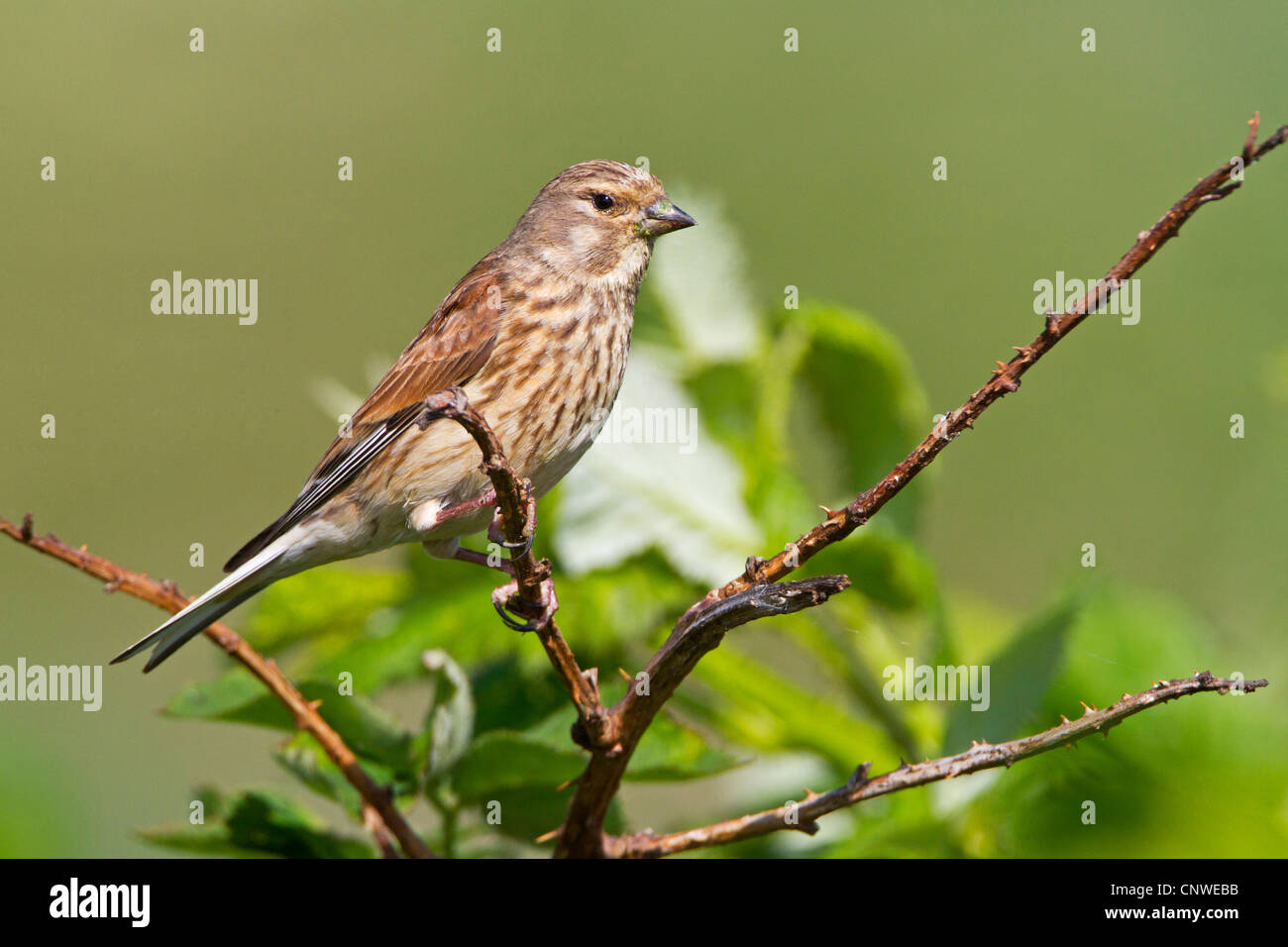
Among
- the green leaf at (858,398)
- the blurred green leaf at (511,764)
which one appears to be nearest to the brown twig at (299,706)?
the blurred green leaf at (511,764)

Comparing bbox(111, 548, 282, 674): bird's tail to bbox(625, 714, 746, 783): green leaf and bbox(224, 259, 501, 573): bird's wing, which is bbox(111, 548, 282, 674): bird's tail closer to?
bbox(224, 259, 501, 573): bird's wing

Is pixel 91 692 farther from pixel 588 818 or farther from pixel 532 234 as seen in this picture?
pixel 588 818

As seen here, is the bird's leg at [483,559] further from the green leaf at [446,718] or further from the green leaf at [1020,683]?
the green leaf at [1020,683]

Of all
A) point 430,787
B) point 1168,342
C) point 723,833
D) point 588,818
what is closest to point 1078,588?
point 723,833

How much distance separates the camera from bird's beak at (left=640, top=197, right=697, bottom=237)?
280 cm

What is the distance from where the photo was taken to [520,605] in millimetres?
2006

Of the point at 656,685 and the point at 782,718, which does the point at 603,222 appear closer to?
the point at 782,718

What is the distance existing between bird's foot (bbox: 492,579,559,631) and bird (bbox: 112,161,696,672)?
396mm

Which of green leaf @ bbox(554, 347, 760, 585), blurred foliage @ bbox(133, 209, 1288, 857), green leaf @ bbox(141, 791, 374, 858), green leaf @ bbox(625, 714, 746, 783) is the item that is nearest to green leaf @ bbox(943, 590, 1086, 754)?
blurred foliage @ bbox(133, 209, 1288, 857)

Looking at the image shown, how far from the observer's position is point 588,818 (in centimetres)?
172

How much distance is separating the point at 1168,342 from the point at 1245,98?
1144 millimetres

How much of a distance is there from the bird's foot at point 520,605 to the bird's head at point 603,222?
38.0 inches

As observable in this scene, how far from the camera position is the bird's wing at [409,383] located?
274 centimetres

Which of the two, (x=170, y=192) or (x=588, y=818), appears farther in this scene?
(x=170, y=192)
